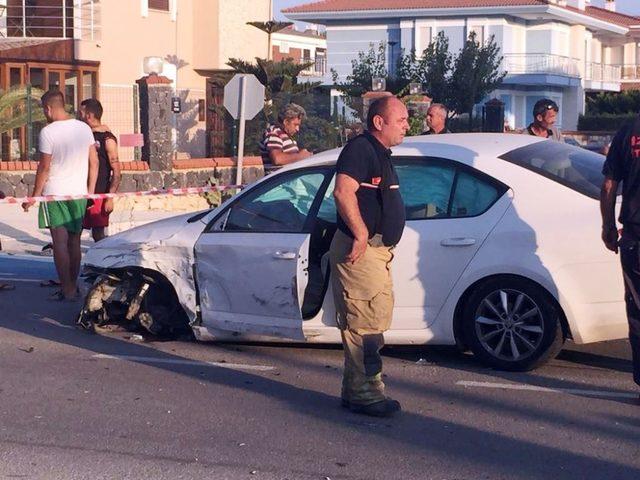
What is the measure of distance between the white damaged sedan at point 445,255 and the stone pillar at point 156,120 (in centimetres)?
1322

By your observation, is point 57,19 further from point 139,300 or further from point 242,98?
point 139,300

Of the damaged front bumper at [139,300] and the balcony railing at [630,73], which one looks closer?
the damaged front bumper at [139,300]

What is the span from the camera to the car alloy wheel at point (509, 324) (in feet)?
23.8

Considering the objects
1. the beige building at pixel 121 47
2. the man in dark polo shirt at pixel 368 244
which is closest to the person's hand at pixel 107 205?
the man in dark polo shirt at pixel 368 244

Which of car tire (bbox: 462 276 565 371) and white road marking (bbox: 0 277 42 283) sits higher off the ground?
car tire (bbox: 462 276 565 371)

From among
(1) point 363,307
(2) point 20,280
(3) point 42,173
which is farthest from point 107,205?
(1) point 363,307

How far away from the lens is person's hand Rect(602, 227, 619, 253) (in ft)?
21.3

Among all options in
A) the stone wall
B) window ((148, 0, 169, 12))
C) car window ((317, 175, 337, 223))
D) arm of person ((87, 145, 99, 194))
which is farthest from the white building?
car window ((317, 175, 337, 223))

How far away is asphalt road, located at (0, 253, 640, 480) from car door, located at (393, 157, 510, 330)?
51 cm

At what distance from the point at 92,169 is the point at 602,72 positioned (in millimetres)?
52637

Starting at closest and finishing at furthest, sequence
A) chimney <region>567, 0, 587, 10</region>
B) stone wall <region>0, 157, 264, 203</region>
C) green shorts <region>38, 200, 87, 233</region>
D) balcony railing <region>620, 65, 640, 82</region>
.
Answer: green shorts <region>38, 200, 87, 233</region> → stone wall <region>0, 157, 264, 203</region> → chimney <region>567, 0, 587, 10</region> → balcony railing <region>620, 65, 640, 82</region>

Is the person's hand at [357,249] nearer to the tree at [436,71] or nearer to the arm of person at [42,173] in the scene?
the arm of person at [42,173]

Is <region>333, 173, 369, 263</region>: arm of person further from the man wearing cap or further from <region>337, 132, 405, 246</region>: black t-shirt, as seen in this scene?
the man wearing cap

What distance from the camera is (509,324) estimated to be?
7.30 meters
